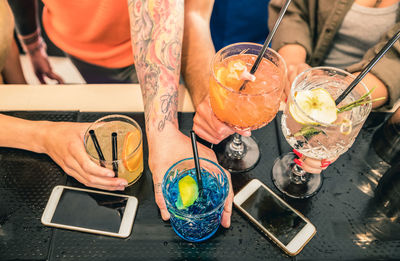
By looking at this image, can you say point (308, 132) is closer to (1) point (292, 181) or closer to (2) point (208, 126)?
(1) point (292, 181)

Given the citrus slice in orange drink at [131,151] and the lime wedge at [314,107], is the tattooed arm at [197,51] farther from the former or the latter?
the lime wedge at [314,107]

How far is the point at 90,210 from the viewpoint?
1.04 meters

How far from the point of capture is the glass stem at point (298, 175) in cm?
115

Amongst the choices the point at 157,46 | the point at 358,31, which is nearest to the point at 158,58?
the point at 157,46

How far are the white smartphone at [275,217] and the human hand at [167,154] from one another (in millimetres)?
99

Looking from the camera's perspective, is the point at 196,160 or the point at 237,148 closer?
the point at 196,160

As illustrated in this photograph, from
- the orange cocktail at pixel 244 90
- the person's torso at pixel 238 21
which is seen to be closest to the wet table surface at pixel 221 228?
the orange cocktail at pixel 244 90

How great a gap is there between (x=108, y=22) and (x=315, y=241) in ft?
4.58

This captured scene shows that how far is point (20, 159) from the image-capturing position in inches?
45.8

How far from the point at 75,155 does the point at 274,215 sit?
71 centimetres

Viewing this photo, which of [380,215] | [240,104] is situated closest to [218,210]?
[240,104]

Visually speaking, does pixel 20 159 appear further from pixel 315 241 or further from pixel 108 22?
pixel 315 241

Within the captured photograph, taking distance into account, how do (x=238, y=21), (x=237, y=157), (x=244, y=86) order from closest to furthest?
(x=244, y=86) < (x=237, y=157) < (x=238, y=21)

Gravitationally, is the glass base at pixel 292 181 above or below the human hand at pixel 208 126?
below
